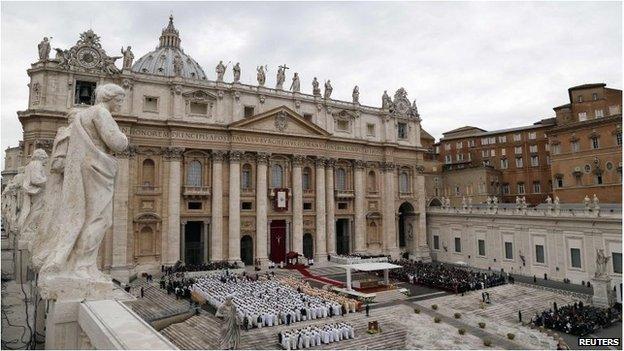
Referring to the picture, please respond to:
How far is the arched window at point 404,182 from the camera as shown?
2018 inches

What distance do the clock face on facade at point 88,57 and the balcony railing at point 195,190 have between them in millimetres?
13118

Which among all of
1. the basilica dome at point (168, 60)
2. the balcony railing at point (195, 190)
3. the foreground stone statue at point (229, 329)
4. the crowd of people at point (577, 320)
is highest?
the basilica dome at point (168, 60)

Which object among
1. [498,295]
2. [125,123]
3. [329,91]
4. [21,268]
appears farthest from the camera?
[329,91]

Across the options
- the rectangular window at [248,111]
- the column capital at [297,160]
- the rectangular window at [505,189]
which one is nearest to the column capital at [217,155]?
the rectangular window at [248,111]

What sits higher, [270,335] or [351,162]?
[351,162]

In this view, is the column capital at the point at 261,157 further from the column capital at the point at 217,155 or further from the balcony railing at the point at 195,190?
the balcony railing at the point at 195,190

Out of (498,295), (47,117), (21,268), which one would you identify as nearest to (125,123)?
(47,117)

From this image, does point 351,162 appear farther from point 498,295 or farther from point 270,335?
point 270,335

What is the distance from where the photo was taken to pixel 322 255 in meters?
43.5

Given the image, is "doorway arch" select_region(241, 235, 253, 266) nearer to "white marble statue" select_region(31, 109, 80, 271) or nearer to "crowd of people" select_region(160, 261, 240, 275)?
"crowd of people" select_region(160, 261, 240, 275)

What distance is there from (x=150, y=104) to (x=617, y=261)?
41.1m

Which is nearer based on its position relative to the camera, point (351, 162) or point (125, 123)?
point (125, 123)

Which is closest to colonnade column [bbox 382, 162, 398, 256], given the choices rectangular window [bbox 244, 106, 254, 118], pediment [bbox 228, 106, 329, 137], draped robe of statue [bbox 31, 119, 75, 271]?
pediment [bbox 228, 106, 329, 137]

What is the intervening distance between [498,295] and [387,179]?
827 inches
